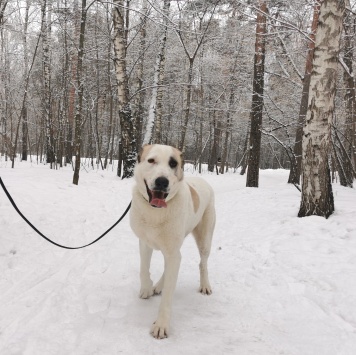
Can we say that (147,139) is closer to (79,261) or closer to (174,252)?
(79,261)

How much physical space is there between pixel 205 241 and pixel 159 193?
3.62 ft

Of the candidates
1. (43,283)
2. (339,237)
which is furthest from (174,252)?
(339,237)

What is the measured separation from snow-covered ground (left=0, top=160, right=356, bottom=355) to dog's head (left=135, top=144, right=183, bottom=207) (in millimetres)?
1073

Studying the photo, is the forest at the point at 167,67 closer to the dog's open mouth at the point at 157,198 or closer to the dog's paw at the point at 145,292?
the dog's open mouth at the point at 157,198

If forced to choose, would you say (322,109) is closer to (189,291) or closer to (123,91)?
(189,291)

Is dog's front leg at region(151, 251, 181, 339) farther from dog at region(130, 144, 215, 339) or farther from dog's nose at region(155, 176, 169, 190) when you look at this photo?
dog's nose at region(155, 176, 169, 190)

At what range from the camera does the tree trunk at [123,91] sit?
32.9 feet

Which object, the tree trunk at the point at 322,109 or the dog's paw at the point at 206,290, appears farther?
the tree trunk at the point at 322,109

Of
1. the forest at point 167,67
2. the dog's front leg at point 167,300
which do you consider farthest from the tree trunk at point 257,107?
the dog's front leg at point 167,300

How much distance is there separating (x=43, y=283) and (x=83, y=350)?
1.27 m

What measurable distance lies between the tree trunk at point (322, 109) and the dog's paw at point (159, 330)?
378 centimetres

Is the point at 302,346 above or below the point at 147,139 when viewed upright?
below

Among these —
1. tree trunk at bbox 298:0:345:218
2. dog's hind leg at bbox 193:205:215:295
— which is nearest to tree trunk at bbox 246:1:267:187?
tree trunk at bbox 298:0:345:218

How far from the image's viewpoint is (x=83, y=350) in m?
2.10
